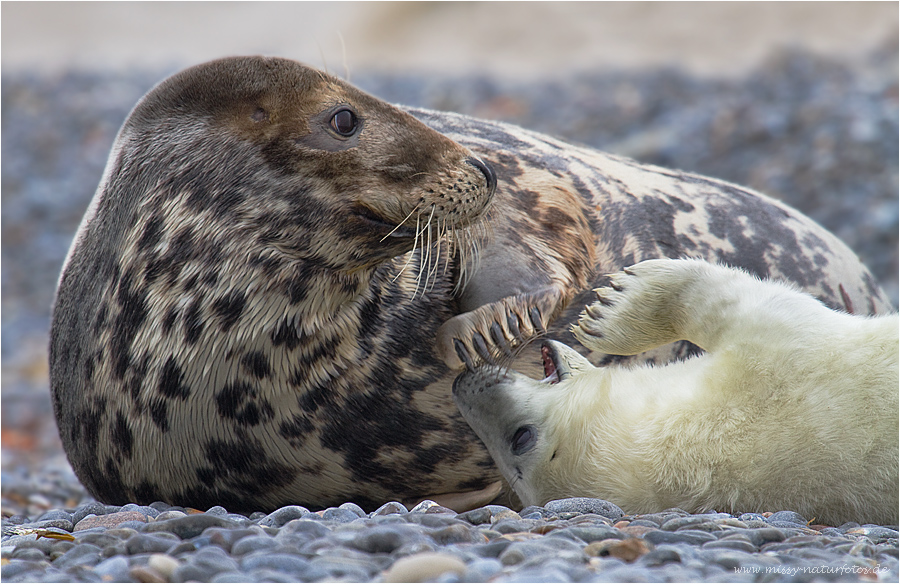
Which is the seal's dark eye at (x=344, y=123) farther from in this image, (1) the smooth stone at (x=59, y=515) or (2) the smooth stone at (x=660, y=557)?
(2) the smooth stone at (x=660, y=557)

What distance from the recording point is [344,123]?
8.94ft

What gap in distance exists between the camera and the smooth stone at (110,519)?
2392 millimetres

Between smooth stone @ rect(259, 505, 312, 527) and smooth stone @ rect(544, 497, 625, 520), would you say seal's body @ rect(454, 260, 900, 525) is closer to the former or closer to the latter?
smooth stone @ rect(544, 497, 625, 520)

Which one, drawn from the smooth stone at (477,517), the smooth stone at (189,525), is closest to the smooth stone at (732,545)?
the smooth stone at (477,517)

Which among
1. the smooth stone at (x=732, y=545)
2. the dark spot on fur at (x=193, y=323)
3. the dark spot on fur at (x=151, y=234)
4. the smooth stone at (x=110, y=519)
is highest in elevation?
the dark spot on fur at (x=151, y=234)

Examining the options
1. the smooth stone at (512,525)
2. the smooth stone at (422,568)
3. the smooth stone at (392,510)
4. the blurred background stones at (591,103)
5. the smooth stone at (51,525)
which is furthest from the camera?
the blurred background stones at (591,103)

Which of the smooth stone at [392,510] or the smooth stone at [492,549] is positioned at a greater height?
the smooth stone at [392,510]

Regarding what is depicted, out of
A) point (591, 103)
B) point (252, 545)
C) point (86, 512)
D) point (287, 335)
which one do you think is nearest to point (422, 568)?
point (252, 545)

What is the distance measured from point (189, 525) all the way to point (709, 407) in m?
1.29

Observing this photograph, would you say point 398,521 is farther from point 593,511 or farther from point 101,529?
point 101,529

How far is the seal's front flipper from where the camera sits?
9.02ft

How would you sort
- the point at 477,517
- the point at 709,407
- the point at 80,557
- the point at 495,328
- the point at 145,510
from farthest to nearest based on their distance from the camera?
the point at 495,328 → the point at 145,510 → the point at 709,407 → the point at 477,517 → the point at 80,557

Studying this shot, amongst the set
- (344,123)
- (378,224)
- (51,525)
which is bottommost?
(51,525)

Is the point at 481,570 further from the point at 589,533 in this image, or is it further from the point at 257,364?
the point at 257,364
